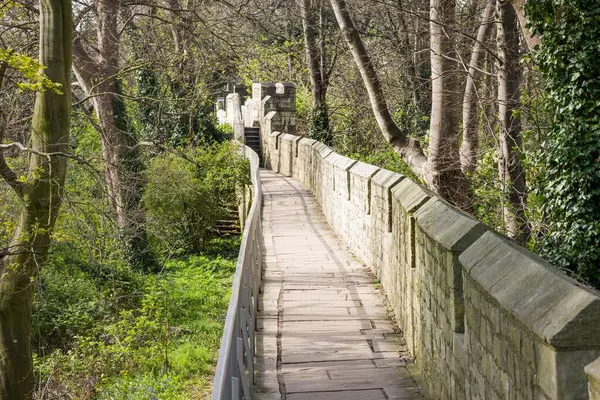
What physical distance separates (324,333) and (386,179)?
235cm

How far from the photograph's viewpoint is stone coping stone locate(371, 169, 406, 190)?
988cm

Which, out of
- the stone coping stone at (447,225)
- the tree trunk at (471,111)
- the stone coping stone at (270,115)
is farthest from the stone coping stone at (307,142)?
the stone coping stone at (447,225)

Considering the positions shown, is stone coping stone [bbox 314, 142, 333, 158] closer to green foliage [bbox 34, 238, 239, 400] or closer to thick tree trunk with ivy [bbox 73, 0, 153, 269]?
green foliage [bbox 34, 238, 239, 400]

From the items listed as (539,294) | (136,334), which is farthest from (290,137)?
(539,294)

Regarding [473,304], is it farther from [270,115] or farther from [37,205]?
[270,115]

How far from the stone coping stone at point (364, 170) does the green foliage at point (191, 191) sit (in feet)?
17.7

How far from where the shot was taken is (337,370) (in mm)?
7746

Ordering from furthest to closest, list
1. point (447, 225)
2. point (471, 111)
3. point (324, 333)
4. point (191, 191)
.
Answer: point (191, 191), point (471, 111), point (324, 333), point (447, 225)

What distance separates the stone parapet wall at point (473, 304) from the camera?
129 inches

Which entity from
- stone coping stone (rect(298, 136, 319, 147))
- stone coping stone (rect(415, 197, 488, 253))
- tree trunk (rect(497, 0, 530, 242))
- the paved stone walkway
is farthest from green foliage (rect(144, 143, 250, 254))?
stone coping stone (rect(415, 197, 488, 253))

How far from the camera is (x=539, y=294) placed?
362 cm

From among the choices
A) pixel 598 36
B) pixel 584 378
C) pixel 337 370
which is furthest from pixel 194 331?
pixel 584 378

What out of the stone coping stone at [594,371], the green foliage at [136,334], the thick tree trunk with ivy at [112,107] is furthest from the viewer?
the thick tree trunk with ivy at [112,107]

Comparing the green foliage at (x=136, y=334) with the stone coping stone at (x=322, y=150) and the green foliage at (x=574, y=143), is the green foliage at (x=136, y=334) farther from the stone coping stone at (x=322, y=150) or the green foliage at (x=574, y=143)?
the green foliage at (x=574, y=143)
